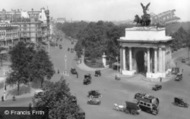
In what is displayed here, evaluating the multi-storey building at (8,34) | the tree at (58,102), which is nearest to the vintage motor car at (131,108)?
the tree at (58,102)

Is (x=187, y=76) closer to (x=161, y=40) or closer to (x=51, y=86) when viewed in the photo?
(x=161, y=40)

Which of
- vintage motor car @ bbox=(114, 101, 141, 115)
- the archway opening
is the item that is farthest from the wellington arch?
vintage motor car @ bbox=(114, 101, 141, 115)

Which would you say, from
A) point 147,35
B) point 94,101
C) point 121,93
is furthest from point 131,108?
point 147,35

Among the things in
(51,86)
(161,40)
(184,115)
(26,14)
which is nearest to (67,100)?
(51,86)

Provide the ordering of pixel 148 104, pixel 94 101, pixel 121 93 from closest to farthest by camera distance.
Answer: pixel 148 104 < pixel 94 101 < pixel 121 93

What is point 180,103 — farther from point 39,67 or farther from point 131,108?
point 39,67
